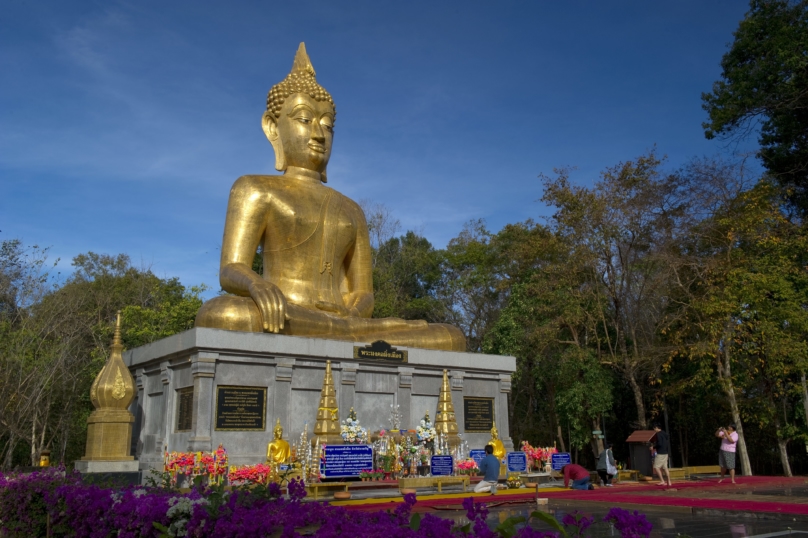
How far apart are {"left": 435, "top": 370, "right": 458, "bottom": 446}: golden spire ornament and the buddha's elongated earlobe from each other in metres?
5.88

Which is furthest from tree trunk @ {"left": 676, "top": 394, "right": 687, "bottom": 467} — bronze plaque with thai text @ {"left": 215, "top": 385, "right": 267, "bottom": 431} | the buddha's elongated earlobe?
bronze plaque with thai text @ {"left": 215, "top": 385, "right": 267, "bottom": 431}

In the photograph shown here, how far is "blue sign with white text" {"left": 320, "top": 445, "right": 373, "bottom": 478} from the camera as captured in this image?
1009 centimetres

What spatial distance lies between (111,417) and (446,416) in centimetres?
581

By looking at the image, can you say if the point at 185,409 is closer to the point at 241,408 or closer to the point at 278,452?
the point at 241,408

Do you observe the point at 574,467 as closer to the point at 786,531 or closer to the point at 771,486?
the point at 771,486

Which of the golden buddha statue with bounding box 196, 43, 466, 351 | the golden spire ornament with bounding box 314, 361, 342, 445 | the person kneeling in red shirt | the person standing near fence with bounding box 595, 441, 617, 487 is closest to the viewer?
the person kneeling in red shirt

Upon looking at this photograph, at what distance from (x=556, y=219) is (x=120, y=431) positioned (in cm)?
1331

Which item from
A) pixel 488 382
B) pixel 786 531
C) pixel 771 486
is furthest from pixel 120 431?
pixel 771 486

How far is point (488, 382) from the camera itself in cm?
1481

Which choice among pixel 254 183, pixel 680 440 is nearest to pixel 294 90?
pixel 254 183

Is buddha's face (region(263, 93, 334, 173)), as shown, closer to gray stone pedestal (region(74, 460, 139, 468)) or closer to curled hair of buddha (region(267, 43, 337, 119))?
curled hair of buddha (region(267, 43, 337, 119))

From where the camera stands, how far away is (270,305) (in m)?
12.4

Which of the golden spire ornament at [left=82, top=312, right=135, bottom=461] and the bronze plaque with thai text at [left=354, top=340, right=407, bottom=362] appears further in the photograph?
the bronze plaque with thai text at [left=354, top=340, right=407, bottom=362]

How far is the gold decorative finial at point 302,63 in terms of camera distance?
16.4 m
